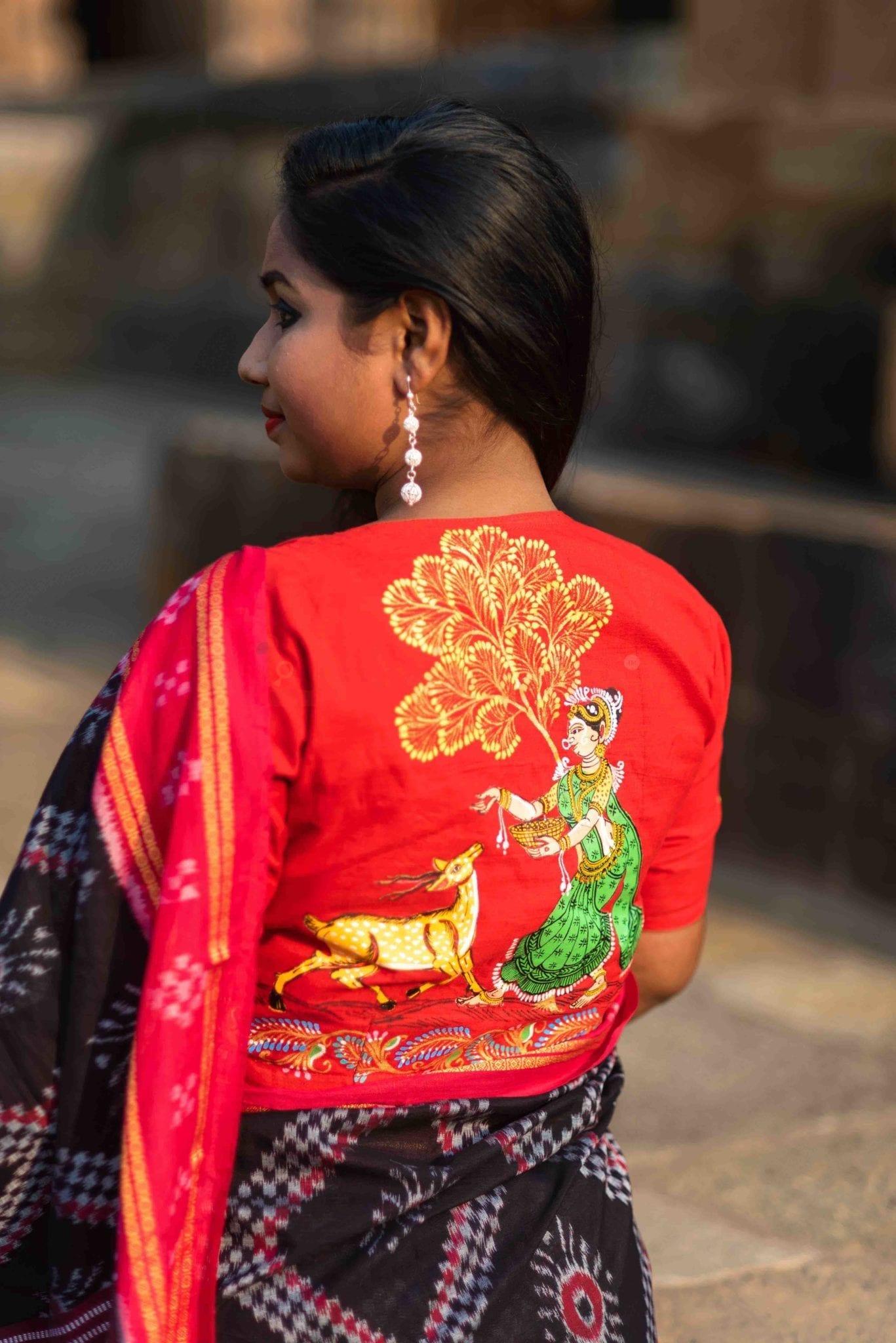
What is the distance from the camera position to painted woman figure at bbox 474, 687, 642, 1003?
1.36 m

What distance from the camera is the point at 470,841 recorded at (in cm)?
129

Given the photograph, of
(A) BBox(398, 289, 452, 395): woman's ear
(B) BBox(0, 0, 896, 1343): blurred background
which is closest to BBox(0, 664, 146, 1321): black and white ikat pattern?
(A) BBox(398, 289, 452, 395): woman's ear

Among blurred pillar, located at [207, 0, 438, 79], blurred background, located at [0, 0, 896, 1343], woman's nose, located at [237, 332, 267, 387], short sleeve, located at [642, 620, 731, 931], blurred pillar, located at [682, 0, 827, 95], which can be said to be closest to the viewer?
woman's nose, located at [237, 332, 267, 387]

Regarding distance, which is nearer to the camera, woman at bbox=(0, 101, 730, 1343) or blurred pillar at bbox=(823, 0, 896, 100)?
woman at bbox=(0, 101, 730, 1343)

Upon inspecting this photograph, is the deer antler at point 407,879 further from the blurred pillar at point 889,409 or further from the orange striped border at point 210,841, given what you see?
the blurred pillar at point 889,409

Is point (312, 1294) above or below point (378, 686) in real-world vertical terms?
below

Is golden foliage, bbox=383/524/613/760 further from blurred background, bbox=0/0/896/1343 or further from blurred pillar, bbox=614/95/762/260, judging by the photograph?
blurred pillar, bbox=614/95/762/260

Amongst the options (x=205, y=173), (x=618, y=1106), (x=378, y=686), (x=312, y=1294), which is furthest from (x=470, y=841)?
(x=205, y=173)

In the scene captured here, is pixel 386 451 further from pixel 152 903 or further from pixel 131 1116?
pixel 131 1116

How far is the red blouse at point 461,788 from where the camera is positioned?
1.22m

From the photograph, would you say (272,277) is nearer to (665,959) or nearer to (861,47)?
(665,959)

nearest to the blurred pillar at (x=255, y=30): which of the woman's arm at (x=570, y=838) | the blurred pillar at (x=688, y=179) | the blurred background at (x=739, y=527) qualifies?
the blurred background at (x=739, y=527)

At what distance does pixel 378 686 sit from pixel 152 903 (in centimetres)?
24

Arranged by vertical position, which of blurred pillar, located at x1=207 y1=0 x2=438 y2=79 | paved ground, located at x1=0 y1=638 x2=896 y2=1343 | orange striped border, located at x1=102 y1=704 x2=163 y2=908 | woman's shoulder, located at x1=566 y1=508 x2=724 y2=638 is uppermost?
woman's shoulder, located at x1=566 y1=508 x2=724 y2=638
